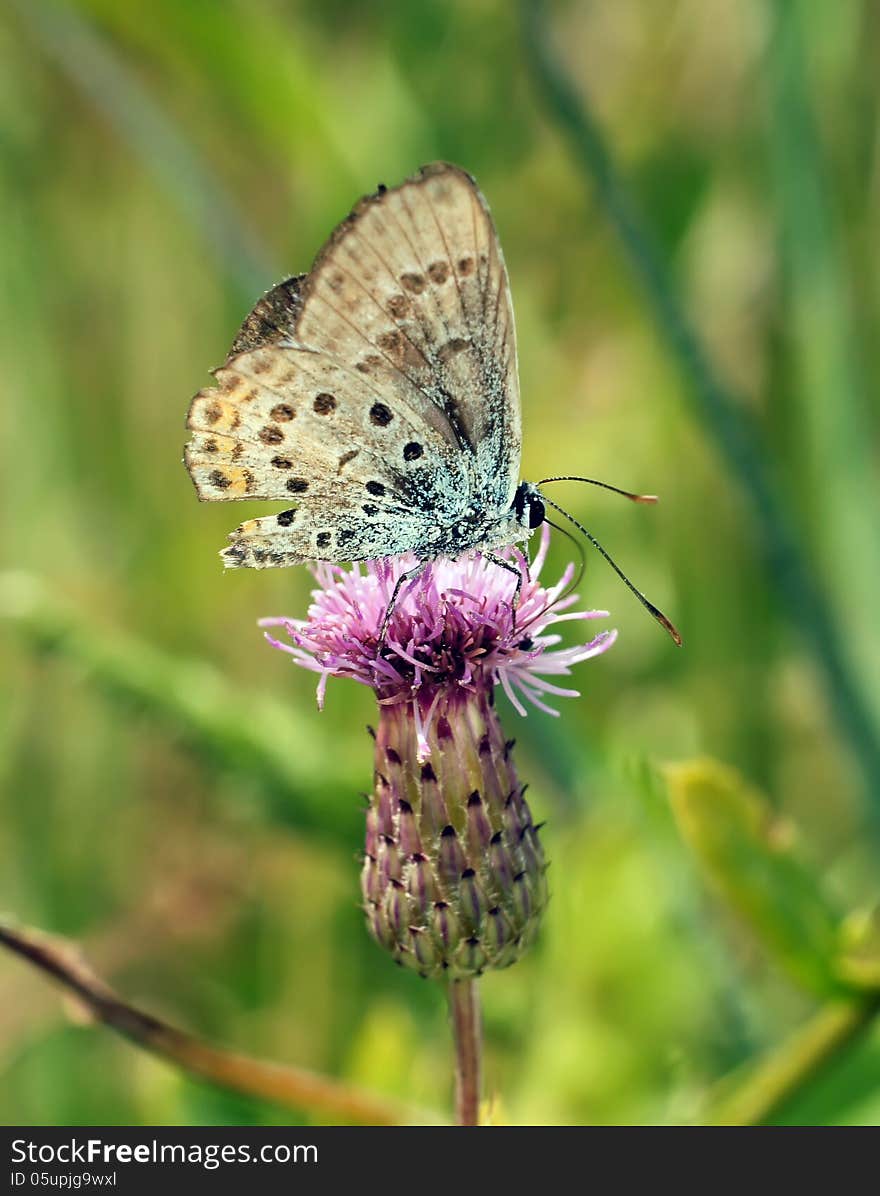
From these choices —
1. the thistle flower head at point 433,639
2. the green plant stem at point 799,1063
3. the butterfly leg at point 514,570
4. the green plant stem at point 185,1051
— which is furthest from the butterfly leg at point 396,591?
the green plant stem at point 799,1063

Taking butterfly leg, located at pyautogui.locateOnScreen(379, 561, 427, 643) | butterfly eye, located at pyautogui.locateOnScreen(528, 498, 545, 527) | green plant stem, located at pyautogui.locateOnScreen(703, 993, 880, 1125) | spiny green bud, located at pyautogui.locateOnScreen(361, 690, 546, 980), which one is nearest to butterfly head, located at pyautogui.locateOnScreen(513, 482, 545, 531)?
butterfly eye, located at pyautogui.locateOnScreen(528, 498, 545, 527)

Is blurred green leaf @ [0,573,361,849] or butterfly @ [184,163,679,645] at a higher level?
butterfly @ [184,163,679,645]

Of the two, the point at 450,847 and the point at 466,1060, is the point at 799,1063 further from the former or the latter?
the point at 450,847

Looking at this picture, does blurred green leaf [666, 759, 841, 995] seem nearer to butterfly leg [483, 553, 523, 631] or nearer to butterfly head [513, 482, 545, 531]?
butterfly leg [483, 553, 523, 631]

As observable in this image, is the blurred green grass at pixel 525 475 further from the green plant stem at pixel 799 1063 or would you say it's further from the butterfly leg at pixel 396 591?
the butterfly leg at pixel 396 591

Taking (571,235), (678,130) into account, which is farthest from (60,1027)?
(678,130)

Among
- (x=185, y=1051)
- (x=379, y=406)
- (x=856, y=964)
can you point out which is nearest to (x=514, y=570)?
(x=379, y=406)
